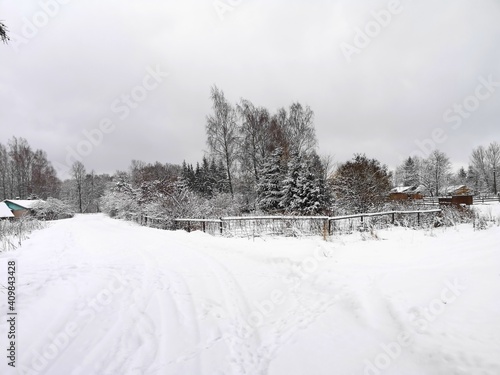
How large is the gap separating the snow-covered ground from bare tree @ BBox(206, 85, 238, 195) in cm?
2230

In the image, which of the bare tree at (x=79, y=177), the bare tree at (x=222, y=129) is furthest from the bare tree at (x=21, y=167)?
the bare tree at (x=222, y=129)

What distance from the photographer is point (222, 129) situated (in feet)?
92.1

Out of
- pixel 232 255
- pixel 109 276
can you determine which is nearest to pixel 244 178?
pixel 232 255

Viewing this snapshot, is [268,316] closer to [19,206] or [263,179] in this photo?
[263,179]

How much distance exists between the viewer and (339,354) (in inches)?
120

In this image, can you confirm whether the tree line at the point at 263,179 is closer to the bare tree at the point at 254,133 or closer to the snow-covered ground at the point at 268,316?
the bare tree at the point at 254,133

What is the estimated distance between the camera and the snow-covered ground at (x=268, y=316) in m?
2.83

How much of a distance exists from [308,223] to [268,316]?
8.93 m

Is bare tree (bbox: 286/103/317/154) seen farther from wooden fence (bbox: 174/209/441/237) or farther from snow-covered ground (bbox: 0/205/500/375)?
snow-covered ground (bbox: 0/205/500/375)

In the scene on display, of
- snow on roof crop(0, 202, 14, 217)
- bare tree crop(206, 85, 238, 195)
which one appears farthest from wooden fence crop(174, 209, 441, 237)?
snow on roof crop(0, 202, 14, 217)

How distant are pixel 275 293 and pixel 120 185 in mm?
38277

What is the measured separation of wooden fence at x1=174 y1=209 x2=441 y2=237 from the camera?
12.0 m

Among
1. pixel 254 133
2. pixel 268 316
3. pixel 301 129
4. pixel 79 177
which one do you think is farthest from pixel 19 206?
pixel 268 316

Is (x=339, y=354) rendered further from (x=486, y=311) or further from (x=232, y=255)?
(x=232, y=255)
